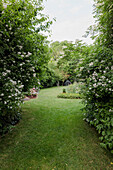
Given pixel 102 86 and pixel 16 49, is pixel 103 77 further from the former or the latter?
pixel 16 49

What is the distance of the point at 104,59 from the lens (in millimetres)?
2348

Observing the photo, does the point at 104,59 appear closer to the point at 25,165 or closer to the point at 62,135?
the point at 62,135

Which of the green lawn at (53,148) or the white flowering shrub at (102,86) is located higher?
the white flowering shrub at (102,86)

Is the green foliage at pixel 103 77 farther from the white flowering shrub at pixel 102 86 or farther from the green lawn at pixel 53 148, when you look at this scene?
the green lawn at pixel 53 148

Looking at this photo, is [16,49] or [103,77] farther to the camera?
[16,49]

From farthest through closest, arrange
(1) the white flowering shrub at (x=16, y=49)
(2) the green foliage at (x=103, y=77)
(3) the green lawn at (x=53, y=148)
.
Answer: (1) the white flowering shrub at (x=16, y=49)
(2) the green foliage at (x=103, y=77)
(3) the green lawn at (x=53, y=148)

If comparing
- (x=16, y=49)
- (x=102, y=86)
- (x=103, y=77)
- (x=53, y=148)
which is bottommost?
(x=53, y=148)

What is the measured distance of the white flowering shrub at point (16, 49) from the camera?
7.42 feet

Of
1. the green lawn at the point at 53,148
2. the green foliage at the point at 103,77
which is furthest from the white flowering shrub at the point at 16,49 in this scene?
the green foliage at the point at 103,77

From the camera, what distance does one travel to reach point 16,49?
2777 millimetres

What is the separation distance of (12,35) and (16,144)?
121 inches

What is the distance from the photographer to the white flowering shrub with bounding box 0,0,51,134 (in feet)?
7.42

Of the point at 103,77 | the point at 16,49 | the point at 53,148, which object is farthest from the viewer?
the point at 16,49

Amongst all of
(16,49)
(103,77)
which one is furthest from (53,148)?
(16,49)
